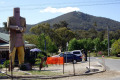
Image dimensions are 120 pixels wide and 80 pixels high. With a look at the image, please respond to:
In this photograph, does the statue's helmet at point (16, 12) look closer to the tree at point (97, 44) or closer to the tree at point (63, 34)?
the tree at point (97, 44)

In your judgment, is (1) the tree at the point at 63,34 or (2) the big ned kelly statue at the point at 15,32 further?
(1) the tree at the point at 63,34

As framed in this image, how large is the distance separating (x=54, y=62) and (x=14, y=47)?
11.5 meters

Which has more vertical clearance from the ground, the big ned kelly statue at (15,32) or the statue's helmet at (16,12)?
the statue's helmet at (16,12)

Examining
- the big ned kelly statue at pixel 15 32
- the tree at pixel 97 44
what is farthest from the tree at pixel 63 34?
the big ned kelly statue at pixel 15 32

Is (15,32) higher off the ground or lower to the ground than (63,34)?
lower

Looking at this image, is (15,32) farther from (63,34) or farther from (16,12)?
(63,34)

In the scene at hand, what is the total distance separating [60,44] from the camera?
70.5 m

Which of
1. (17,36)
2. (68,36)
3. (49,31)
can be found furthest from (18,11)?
(68,36)

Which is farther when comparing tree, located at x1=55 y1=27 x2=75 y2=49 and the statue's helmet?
tree, located at x1=55 y1=27 x2=75 y2=49

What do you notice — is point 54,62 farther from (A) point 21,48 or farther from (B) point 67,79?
(B) point 67,79

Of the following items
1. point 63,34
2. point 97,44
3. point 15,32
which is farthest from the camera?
point 63,34

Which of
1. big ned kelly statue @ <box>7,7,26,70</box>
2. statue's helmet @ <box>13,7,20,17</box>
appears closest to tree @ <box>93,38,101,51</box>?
big ned kelly statue @ <box>7,7,26,70</box>

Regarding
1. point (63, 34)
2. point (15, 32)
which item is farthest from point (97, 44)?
point (15, 32)

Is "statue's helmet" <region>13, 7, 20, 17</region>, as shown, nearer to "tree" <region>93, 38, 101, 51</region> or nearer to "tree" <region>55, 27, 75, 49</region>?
"tree" <region>93, 38, 101, 51</region>
